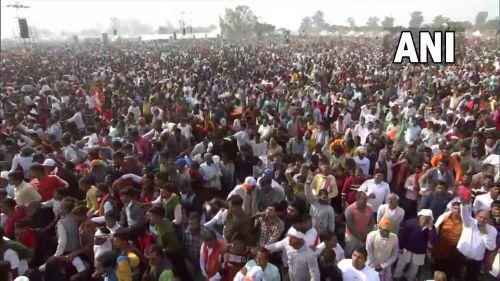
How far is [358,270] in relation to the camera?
374 centimetres

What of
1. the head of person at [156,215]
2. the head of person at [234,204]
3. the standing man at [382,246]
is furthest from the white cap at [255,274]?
the standing man at [382,246]

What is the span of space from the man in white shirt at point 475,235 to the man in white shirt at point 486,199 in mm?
615

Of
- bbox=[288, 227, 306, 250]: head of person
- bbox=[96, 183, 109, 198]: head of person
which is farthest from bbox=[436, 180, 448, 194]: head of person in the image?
bbox=[96, 183, 109, 198]: head of person

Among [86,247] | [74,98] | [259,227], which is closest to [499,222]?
[259,227]

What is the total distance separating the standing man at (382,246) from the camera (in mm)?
4211

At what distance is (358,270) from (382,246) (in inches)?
24.4

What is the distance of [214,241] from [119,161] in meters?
2.54

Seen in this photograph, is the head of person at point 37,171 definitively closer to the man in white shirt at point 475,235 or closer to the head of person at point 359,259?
the head of person at point 359,259

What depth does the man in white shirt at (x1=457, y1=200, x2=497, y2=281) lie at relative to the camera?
4.23 meters

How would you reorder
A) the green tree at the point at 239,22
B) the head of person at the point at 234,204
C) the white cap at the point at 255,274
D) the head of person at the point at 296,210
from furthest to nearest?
the green tree at the point at 239,22
the head of person at the point at 234,204
the head of person at the point at 296,210
the white cap at the point at 255,274

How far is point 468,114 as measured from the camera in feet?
31.1

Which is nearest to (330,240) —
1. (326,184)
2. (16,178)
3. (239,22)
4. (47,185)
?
(326,184)

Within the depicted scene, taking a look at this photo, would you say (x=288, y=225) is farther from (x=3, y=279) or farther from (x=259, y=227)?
(x=3, y=279)

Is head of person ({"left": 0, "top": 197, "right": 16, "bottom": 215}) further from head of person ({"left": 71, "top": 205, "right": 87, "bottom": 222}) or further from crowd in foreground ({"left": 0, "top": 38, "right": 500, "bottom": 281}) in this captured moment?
head of person ({"left": 71, "top": 205, "right": 87, "bottom": 222})
